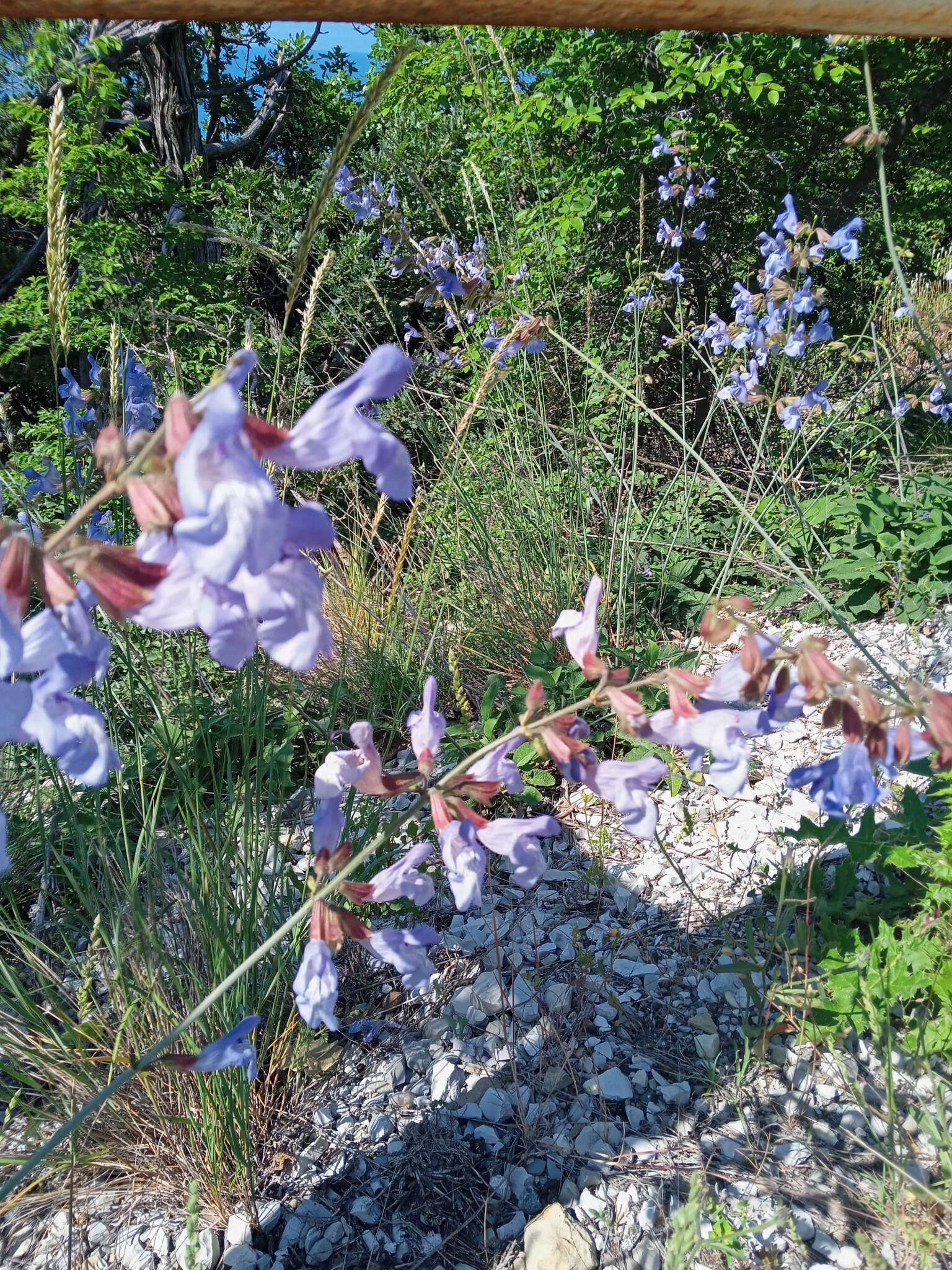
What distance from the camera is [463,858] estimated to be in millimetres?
878

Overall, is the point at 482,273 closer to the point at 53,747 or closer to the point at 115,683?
the point at 115,683

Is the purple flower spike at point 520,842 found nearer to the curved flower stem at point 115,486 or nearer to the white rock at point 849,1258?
the curved flower stem at point 115,486

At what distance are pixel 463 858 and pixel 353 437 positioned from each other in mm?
472

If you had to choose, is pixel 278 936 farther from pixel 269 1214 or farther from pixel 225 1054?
pixel 269 1214

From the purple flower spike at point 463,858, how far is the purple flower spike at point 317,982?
171 millimetres

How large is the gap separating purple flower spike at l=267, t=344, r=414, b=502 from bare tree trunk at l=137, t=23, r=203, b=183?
5.29 metres

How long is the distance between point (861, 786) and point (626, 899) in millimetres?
1478

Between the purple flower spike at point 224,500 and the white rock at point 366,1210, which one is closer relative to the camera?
the purple flower spike at point 224,500

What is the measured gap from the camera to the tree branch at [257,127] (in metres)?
6.53

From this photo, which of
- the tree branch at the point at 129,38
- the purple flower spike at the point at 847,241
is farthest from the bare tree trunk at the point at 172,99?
the purple flower spike at the point at 847,241

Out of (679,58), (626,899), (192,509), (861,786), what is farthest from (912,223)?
(192,509)

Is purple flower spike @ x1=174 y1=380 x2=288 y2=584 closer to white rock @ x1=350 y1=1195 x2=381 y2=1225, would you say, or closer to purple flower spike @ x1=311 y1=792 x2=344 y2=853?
purple flower spike @ x1=311 y1=792 x2=344 y2=853

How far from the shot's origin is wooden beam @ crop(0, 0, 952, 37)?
65 centimetres

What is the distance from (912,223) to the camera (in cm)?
603
